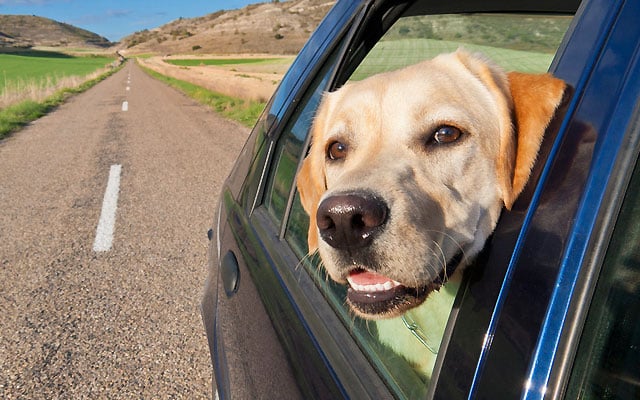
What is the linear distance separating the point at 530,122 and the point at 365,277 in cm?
58

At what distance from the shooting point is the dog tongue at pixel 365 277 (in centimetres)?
140

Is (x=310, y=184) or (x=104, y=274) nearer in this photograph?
(x=310, y=184)

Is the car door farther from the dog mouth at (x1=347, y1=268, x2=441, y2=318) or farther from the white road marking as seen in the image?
the white road marking

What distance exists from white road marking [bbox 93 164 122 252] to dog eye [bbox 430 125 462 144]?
4770 mm

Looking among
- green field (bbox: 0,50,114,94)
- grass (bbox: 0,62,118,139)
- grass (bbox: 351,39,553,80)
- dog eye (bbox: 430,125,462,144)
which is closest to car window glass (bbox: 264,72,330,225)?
grass (bbox: 351,39,553,80)

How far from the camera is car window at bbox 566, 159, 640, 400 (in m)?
0.73

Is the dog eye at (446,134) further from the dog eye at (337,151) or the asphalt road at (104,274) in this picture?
the asphalt road at (104,274)

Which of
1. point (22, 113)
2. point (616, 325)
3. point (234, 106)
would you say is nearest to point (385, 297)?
point (616, 325)

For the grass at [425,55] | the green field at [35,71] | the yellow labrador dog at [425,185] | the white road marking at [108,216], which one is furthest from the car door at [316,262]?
the green field at [35,71]

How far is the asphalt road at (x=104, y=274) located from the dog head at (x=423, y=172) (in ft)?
7.28

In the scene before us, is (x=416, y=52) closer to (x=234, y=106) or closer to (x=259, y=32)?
(x=234, y=106)

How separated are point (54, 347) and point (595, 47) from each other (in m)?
3.83

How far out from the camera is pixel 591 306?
73cm

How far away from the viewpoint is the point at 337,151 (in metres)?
1.92
